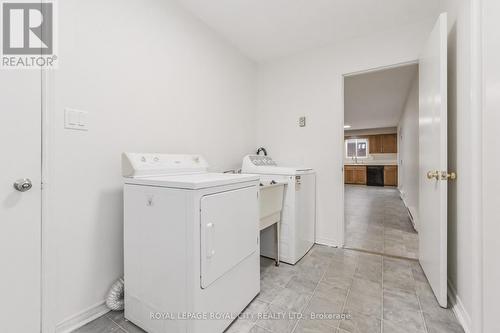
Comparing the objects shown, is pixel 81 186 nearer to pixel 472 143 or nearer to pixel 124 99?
pixel 124 99

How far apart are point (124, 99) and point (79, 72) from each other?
0.28 m

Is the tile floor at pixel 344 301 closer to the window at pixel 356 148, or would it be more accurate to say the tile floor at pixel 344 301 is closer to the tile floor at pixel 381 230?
the tile floor at pixel 381 230

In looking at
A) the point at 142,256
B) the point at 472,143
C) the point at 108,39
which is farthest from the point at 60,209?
the point at 472,143

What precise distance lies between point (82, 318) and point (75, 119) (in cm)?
121

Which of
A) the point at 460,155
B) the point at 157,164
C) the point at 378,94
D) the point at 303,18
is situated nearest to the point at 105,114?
the point at 157,164

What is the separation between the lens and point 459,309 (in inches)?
53.2

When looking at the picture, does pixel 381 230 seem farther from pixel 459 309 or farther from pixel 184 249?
pixel 184 249

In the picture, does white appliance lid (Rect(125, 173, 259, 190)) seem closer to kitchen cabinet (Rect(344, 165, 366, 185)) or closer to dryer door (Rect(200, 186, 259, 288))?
dryer door (Rect(200, 186, 259, 288))

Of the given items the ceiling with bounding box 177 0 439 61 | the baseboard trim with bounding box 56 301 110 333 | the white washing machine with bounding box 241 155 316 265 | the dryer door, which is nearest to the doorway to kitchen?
the ceiling with bounding box 177 0 439 61

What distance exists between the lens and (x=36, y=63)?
1.14 m

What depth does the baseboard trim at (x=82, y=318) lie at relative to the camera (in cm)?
123

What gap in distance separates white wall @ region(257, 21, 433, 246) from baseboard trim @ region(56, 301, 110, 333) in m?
2.20

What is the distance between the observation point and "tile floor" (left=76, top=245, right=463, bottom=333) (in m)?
1.29

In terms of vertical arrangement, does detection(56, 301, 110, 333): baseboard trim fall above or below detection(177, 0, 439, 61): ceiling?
below
